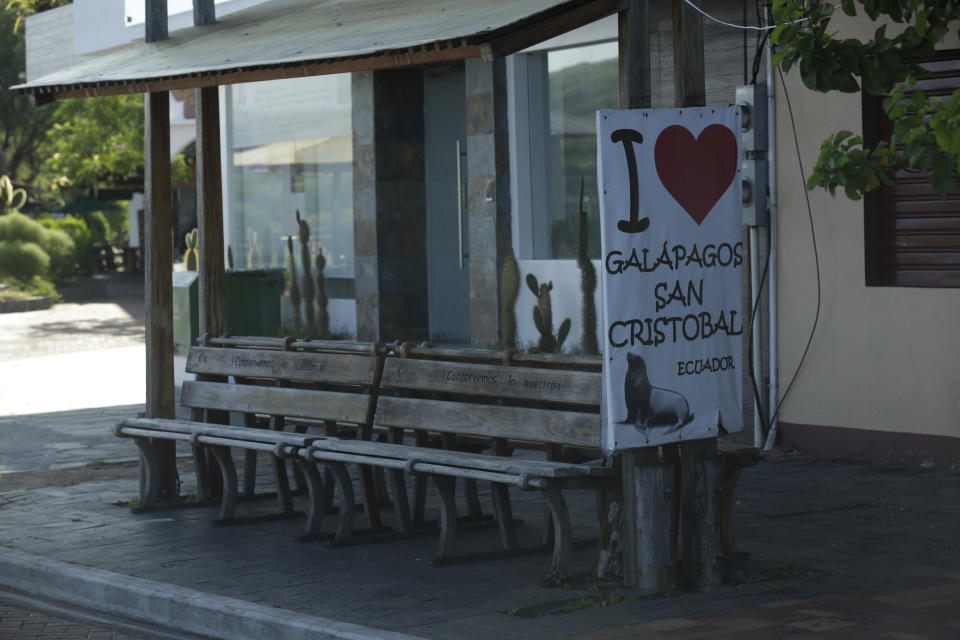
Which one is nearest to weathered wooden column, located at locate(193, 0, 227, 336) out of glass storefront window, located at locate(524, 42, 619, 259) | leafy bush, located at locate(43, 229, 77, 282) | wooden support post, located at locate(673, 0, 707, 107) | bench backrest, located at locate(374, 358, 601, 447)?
bench backrest, located at locate(374, 358, 601, 447)

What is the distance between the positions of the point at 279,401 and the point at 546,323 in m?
4.77

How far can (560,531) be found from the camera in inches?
260

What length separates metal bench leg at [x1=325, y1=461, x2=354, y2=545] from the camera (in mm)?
7719

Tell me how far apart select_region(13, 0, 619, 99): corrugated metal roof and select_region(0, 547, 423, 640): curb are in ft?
8.13

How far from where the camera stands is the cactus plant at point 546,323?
12908 mm

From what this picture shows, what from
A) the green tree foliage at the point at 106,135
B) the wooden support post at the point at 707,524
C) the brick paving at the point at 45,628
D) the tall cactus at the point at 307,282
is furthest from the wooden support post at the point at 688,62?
the green tree foliage at the point at 106,135

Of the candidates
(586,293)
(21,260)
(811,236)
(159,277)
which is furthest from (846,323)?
(21,260)

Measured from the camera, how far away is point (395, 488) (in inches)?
313

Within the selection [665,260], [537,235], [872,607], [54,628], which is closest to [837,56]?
[665,260]

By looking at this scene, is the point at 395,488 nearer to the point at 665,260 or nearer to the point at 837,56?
the point at 665,260

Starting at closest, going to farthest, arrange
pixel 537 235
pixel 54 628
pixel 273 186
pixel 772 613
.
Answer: pixel 772 613, pixel 54 628, pixel 537 235, pixel 273 186

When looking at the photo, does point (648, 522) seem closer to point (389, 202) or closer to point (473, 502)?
point (473, 502)

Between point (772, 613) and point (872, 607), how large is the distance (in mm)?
410

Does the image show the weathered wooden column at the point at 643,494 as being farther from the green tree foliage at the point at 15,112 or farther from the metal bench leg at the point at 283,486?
the green tree foliage at the point at 15,112
